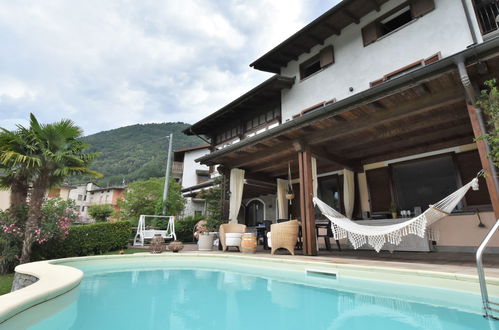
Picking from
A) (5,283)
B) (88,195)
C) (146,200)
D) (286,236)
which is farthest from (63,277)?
(88,195)

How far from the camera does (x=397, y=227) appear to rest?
3.89 metres

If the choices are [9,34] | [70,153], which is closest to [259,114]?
[70,153]

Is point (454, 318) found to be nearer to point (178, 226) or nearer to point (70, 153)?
point (70, 153)

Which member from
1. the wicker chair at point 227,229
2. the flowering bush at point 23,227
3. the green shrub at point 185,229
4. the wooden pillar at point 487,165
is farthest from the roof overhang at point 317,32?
the green shrub at point 185,229

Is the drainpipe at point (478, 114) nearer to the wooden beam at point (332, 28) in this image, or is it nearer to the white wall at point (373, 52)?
the white wall at point (373, 52)

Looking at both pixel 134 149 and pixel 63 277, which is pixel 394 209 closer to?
pixel 63 277

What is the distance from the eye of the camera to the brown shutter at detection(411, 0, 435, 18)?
5.78 m

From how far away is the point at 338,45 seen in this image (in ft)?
24.7

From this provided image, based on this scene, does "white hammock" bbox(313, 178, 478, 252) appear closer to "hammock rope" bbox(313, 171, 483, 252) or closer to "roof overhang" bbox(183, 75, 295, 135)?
"hammock rope" bbox(313, 171, 483, 252)

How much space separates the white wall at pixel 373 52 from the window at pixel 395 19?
122 millimetres

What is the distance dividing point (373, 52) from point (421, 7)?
4.18 ft

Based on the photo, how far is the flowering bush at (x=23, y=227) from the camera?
16.3ft

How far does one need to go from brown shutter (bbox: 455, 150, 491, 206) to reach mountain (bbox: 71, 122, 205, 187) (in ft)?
82.8

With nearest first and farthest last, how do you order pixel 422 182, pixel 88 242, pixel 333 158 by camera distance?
pixel 333 158
pixel 88 242
pixel 422 182
